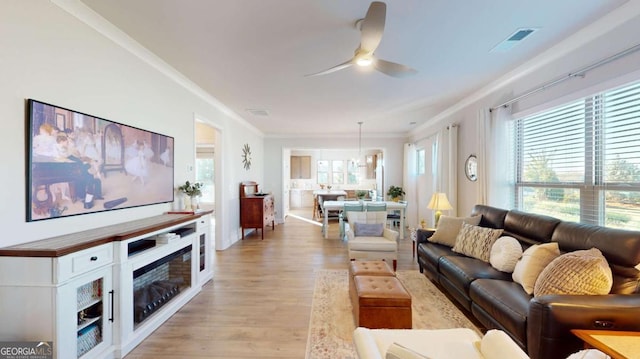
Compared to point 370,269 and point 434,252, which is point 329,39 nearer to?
point 370,269

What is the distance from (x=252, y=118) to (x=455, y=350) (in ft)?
17.5

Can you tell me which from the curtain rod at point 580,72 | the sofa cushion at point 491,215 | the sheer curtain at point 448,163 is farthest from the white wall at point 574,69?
the sofa cushion at point 491,215

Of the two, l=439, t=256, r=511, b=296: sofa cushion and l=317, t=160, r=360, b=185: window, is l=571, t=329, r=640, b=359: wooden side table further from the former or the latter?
l=317, t=160, r=360, b=185: window

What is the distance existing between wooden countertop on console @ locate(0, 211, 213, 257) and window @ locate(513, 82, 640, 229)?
4067 millimetres

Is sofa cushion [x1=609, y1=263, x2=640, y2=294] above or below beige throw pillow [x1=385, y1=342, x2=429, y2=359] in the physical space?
below

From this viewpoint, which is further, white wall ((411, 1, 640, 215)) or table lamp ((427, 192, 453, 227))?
table lamp ((427, 192, 453, 227))

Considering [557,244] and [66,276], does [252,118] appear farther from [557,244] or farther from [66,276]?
[557,244]

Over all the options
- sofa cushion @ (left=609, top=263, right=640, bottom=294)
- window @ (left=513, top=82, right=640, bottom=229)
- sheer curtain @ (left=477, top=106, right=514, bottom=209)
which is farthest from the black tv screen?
window @ (left=513, top=82, right=640, bottom=229)

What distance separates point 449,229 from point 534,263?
4.34 feet

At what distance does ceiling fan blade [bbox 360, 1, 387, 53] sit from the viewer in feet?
5.57

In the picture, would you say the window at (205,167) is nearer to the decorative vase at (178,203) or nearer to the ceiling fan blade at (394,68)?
the decorative vase at (178,203)

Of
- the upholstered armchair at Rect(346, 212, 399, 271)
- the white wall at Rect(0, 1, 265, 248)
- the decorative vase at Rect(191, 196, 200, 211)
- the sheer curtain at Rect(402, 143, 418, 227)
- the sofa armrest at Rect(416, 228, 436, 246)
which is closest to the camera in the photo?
the white wall at Rect(0, 1, 265, 248)

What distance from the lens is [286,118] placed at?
18.8 ft

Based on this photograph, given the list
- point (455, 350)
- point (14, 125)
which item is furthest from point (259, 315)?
point (14, 125)
